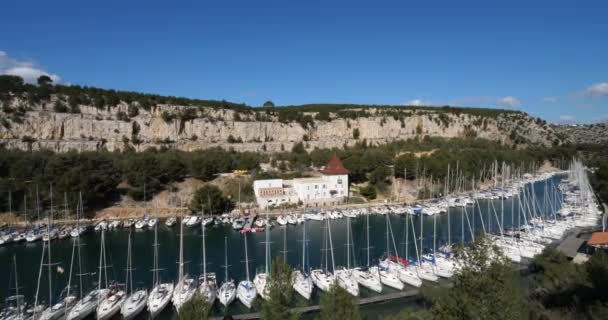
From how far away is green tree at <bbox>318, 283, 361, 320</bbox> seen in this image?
42.5 ft

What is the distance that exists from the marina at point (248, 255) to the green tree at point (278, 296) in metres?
2.58

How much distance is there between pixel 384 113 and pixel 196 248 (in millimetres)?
74218

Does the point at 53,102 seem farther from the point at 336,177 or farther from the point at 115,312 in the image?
the point at 115,312

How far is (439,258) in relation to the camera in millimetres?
26266

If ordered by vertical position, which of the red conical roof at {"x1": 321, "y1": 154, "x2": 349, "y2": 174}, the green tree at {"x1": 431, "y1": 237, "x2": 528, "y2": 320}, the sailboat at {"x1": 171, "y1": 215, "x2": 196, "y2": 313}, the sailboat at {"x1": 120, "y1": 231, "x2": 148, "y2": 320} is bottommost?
the sailboat at {"x1": 120, "y1": 231, "x2": 148, "y2": 320}

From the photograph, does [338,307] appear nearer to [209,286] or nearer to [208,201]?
[209,286]

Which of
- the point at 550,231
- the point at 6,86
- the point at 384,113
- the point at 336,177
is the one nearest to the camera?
the point at 550,231

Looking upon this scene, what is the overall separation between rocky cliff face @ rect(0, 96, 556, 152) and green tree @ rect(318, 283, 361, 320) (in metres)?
57.5

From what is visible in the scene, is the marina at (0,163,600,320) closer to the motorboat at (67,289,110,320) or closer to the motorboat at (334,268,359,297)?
the motorboat at (334,268,359,297)

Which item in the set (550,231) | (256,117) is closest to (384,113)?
(256,117)

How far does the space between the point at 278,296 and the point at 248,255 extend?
16.7m

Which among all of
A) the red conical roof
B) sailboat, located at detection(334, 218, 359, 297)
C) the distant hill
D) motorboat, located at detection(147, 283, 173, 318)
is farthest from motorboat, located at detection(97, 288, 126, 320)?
the distant hill

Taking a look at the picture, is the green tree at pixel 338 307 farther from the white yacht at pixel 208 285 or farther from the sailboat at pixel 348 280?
the white yacht at pixel 208 285

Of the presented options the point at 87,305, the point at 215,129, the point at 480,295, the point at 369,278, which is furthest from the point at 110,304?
the point at 215,129
